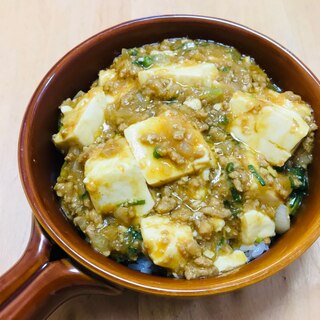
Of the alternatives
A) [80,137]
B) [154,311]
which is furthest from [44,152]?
[154,311]

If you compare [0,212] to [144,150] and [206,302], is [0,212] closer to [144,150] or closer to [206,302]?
[144,150]

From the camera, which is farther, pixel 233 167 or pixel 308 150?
pixel 308 150

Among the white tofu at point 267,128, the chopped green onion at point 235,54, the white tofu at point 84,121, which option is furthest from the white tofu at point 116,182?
the chopped green onion at point 235,54

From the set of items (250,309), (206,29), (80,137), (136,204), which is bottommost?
(250,309)

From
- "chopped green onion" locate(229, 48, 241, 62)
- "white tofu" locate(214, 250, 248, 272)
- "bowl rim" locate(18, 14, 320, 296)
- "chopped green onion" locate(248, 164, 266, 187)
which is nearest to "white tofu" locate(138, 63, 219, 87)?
"chopped green onion" locate(229, 48, 241, 62)

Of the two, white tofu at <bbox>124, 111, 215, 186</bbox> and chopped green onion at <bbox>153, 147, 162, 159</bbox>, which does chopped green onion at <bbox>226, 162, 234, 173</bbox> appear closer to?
white tofu at <bbox>124, 111, 215, 186</bbox>

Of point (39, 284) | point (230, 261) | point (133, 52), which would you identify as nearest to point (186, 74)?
point (133, 52)

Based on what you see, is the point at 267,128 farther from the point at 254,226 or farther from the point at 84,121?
the point at 84,121

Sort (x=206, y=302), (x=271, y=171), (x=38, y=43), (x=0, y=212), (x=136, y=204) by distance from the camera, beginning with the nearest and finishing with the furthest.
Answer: (x=136, y=204)
(x=271, y=171)
(x=206, y=302)
(x=0, y=212)
(x=38, y=43)
